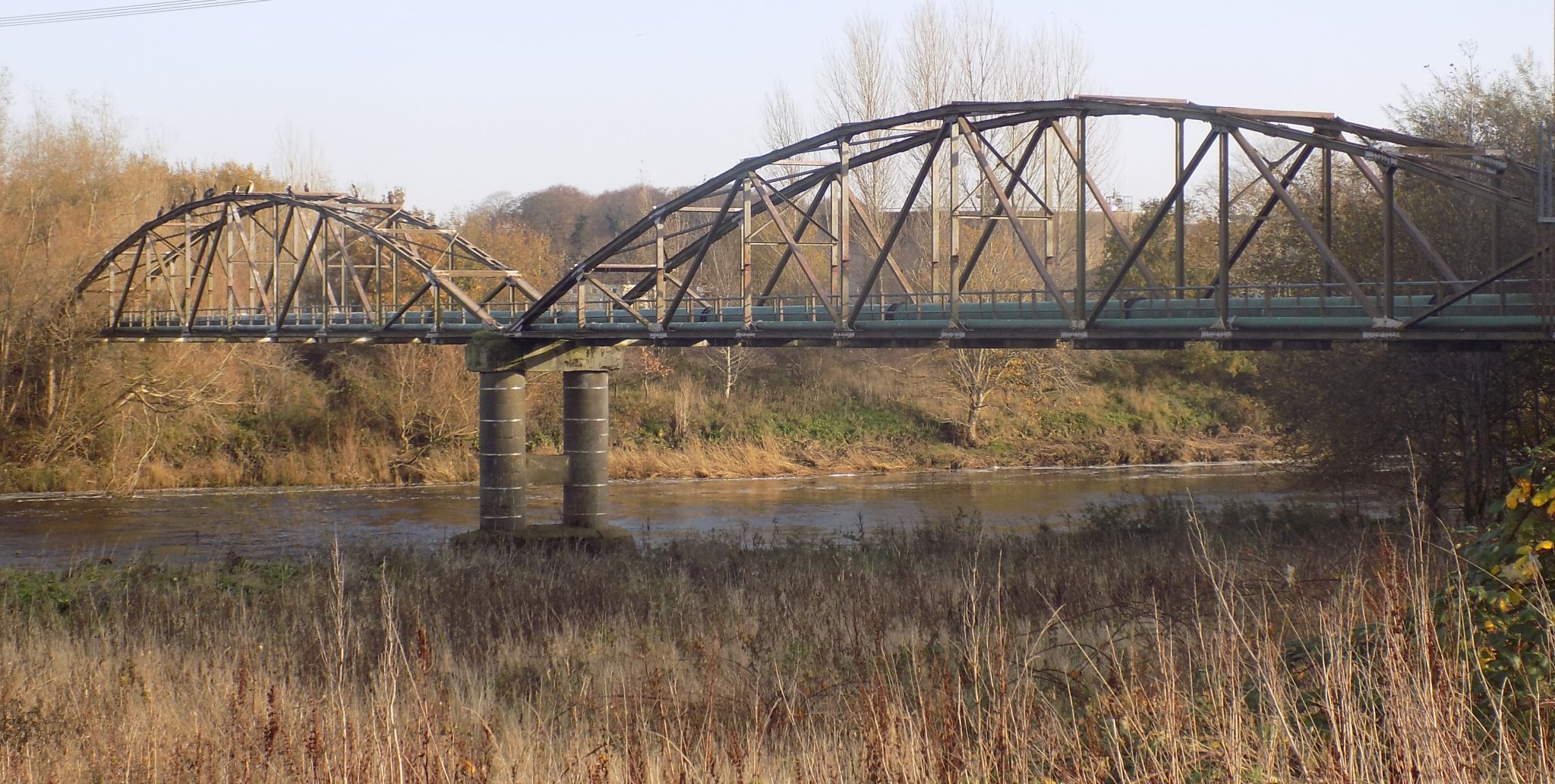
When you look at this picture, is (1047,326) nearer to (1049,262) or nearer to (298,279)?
(1049,262)

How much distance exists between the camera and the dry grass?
6.07m

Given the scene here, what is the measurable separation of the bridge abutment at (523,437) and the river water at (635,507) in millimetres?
1840

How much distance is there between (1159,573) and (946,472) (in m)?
33.2

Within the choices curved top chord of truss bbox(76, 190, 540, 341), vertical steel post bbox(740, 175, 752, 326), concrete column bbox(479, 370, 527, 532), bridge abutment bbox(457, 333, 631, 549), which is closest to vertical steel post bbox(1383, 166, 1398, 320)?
vertical steel post bbox(740, 175, 752, 326)

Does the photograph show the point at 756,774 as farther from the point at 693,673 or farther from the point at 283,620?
the point at 283,620

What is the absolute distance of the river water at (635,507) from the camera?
107 ft

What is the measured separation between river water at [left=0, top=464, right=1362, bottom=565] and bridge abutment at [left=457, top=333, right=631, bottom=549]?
1840 millimetres

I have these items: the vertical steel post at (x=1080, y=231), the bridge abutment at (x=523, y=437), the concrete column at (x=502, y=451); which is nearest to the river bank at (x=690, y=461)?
the bridge abutment at (x=523, y=437)

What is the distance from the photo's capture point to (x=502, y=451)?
32.8m

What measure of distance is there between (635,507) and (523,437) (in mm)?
7717

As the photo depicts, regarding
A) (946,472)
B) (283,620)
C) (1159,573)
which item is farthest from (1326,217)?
(946,472)

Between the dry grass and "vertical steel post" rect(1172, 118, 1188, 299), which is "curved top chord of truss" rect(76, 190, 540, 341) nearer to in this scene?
"vertical steel post" rect(1172, 118, 1188, 299)

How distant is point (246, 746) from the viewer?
7328 mm

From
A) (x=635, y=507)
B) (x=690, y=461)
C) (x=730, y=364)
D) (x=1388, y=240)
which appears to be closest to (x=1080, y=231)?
(x=1388, y=240)
